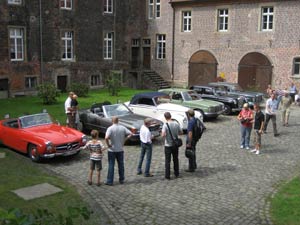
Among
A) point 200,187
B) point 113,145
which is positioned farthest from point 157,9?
point 200,187

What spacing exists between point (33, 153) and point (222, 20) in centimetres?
2227

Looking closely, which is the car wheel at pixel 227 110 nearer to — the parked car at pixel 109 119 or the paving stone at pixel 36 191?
the parked car at pixel 109 119

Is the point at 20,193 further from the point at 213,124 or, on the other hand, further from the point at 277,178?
the point at 213,124

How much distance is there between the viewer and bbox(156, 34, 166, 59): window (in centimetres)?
3478

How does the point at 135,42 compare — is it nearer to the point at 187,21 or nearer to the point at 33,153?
the point at 187,21

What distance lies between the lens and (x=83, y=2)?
31547 mm

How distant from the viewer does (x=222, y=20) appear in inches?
1219

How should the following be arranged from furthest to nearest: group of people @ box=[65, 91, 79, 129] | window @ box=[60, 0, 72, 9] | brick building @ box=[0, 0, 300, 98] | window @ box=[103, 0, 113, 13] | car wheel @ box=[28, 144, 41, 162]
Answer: window @ box=[103, 0, 113, 13] → window @ box=[60, 0, 72, 9] → brick building @ box=[0, 0, 300, 98] → group of people @ box=[65, 91, 79, 129] → car wheel @ box=[28, 144, 41, 162]

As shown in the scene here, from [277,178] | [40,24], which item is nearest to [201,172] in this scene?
[277,178]

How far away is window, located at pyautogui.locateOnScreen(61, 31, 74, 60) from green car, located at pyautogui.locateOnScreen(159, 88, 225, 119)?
534 inches

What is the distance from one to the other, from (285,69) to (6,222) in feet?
90.3

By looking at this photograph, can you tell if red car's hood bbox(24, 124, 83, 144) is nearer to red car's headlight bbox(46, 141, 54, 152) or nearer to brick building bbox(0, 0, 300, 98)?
red car's headlight bbox(46, 141, 54, 152)

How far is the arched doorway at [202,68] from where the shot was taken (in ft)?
104

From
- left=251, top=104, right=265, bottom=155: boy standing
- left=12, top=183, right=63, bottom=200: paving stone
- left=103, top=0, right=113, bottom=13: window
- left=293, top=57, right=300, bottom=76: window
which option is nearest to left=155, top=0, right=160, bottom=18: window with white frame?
left=103, top=0, right=113, bottom=13: window
